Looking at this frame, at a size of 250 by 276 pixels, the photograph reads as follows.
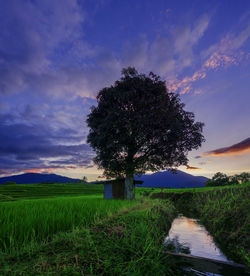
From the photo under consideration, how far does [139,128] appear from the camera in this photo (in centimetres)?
2073

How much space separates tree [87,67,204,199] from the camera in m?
20.9

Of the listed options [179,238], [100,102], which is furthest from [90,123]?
[179,238]

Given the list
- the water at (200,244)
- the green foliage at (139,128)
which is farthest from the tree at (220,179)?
the water at (200,244)

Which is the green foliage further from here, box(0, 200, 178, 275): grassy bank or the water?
box(0, 200, 178, 275): grassy bank

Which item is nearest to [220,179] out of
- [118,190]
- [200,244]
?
[118,190]

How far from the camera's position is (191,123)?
932 inches

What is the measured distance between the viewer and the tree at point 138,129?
2088 centimetres

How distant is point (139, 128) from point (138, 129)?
0.52 metres

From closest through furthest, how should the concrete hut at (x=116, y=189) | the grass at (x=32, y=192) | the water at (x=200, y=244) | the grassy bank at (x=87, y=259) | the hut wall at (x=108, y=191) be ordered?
1. the grassy bank at (x=87, y=259)
2. the water at (x=200, y=244)
3. the concrete hut at (x=116, y=189)
4. the hut wall at (x=108, y=191)
5. the grass at (x=32, y=192)

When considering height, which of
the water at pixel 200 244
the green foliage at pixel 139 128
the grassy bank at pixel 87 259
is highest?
the green foliage at pixel 139 128

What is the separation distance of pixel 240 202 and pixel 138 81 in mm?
19694

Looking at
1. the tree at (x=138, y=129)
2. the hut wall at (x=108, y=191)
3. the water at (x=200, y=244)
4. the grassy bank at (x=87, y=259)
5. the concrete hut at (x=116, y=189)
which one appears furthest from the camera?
the hut wall at (x=108, y=191)

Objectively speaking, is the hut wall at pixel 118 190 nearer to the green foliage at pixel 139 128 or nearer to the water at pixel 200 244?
the green foliage at pixel 139 128

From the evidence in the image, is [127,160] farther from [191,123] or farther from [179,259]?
[179,259]
